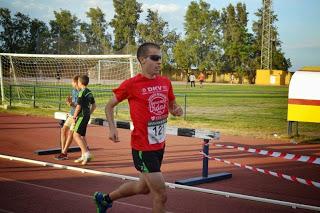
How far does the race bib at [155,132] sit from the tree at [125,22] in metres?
89.8

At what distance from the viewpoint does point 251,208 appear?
19.6 feet

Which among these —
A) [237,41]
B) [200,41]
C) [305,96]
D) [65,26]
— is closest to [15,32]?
[65,26]

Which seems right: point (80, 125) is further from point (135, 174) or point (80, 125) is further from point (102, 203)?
point (102, 203)

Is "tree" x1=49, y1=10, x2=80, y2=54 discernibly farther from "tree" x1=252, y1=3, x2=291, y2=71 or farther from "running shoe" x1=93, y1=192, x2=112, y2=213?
"running shoe" x1=93, y1=192, x2=112, y2=213

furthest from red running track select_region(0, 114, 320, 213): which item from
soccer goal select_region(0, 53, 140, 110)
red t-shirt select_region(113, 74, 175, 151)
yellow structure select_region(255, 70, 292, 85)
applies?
yellow structure select_region(255, 70, 292, 85)

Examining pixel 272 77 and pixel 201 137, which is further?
pixel 272 77

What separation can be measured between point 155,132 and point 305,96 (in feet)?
32.0

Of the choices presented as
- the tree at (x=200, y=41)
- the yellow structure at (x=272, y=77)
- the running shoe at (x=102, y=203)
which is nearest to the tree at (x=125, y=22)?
the tree at (x=200, y=41)

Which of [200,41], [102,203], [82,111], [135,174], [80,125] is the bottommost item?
[135,174]

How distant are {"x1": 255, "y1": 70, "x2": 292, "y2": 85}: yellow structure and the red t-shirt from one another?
215 ft

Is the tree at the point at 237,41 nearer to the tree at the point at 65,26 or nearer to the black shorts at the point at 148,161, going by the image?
the tree at the point at 65,26

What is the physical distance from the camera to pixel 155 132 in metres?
4.50

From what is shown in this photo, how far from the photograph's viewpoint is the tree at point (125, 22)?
9394cm

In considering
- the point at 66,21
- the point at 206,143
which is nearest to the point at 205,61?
the point at 66,21
